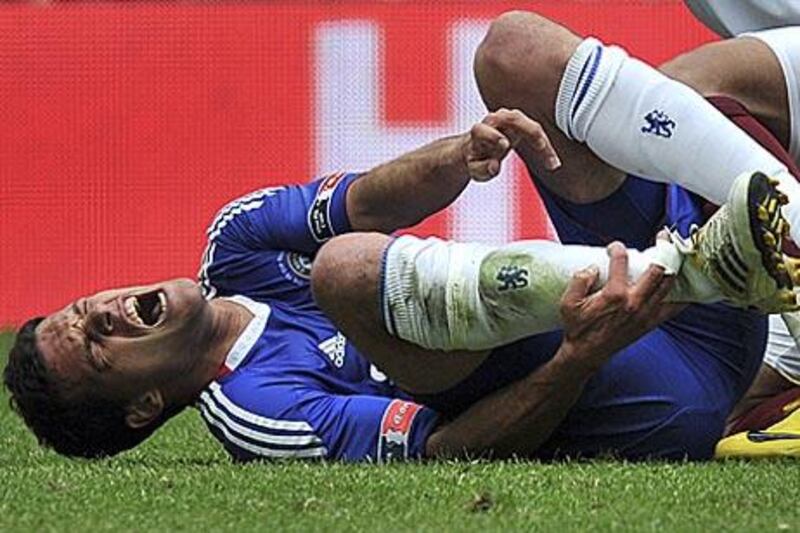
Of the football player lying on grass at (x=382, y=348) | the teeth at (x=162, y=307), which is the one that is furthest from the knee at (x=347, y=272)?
the teeth at (x=162, y=307)

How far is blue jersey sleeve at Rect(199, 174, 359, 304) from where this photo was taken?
13.5 feet

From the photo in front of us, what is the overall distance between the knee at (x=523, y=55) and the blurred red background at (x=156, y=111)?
13.0 ft

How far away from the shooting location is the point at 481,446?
3795 mm

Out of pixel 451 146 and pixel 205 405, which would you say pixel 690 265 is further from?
pixel 205 405

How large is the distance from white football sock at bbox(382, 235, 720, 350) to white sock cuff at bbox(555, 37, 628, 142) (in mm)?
283

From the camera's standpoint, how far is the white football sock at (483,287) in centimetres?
343

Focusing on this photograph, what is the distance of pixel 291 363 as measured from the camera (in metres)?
3.99

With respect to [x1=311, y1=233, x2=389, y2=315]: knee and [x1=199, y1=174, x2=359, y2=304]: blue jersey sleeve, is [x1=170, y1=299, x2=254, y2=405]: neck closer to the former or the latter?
[x1=199, y1=174, x2=359, y2=304]: blue jersey sleeve

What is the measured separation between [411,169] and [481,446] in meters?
0.51

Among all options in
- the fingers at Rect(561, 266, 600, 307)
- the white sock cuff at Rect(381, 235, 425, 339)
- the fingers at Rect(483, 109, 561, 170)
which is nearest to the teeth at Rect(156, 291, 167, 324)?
the white sock cuff at Rect(381, 235, 425, 339)

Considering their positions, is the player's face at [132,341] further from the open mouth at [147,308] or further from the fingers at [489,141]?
the fingers at [489,141]

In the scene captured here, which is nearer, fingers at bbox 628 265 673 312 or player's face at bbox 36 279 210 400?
fingers at bbox 628 265 673 312

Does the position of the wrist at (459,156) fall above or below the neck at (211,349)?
above

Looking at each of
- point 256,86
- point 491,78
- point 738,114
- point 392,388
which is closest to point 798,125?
point 738,114
